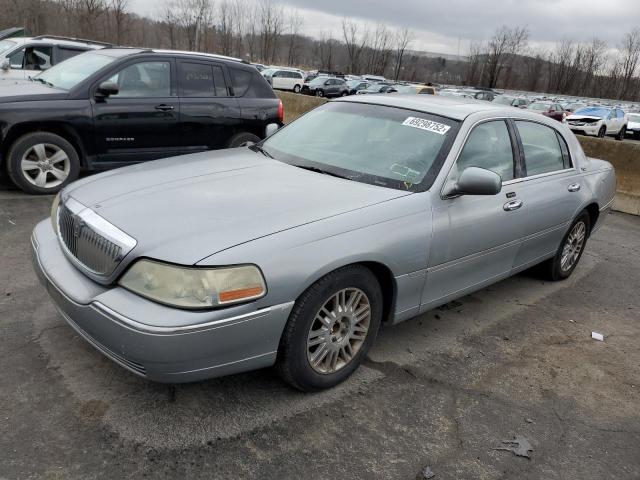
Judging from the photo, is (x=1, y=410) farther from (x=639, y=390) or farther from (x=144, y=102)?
(x=144, y=102)

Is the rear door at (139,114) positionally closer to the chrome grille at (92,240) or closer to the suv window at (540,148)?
the chrome grille at (92,240)

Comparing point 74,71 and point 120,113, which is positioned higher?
point 74,71

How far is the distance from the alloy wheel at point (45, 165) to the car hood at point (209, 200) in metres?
3.29

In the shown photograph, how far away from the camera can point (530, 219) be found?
4.16 m

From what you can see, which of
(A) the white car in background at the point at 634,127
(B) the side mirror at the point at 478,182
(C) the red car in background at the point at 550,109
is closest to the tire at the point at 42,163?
(B) the side mirror at the point at 478,182

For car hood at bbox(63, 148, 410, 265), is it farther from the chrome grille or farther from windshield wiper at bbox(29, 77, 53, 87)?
windshield wiper at bbox(29, 77, 53, 87)

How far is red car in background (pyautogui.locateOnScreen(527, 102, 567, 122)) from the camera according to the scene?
2533cm

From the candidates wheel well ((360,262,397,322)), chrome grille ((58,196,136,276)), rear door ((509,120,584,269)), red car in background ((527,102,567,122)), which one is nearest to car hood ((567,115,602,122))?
red car in background ((527,102,567,122))

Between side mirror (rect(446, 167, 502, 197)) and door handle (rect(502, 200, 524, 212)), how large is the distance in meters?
0.62

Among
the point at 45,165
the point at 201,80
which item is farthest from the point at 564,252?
the point at 45,165

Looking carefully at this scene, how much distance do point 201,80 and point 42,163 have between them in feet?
7.52

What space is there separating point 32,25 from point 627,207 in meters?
49.9

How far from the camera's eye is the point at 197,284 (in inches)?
94.0

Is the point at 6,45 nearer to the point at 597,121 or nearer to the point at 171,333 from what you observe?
the point at 171,333
